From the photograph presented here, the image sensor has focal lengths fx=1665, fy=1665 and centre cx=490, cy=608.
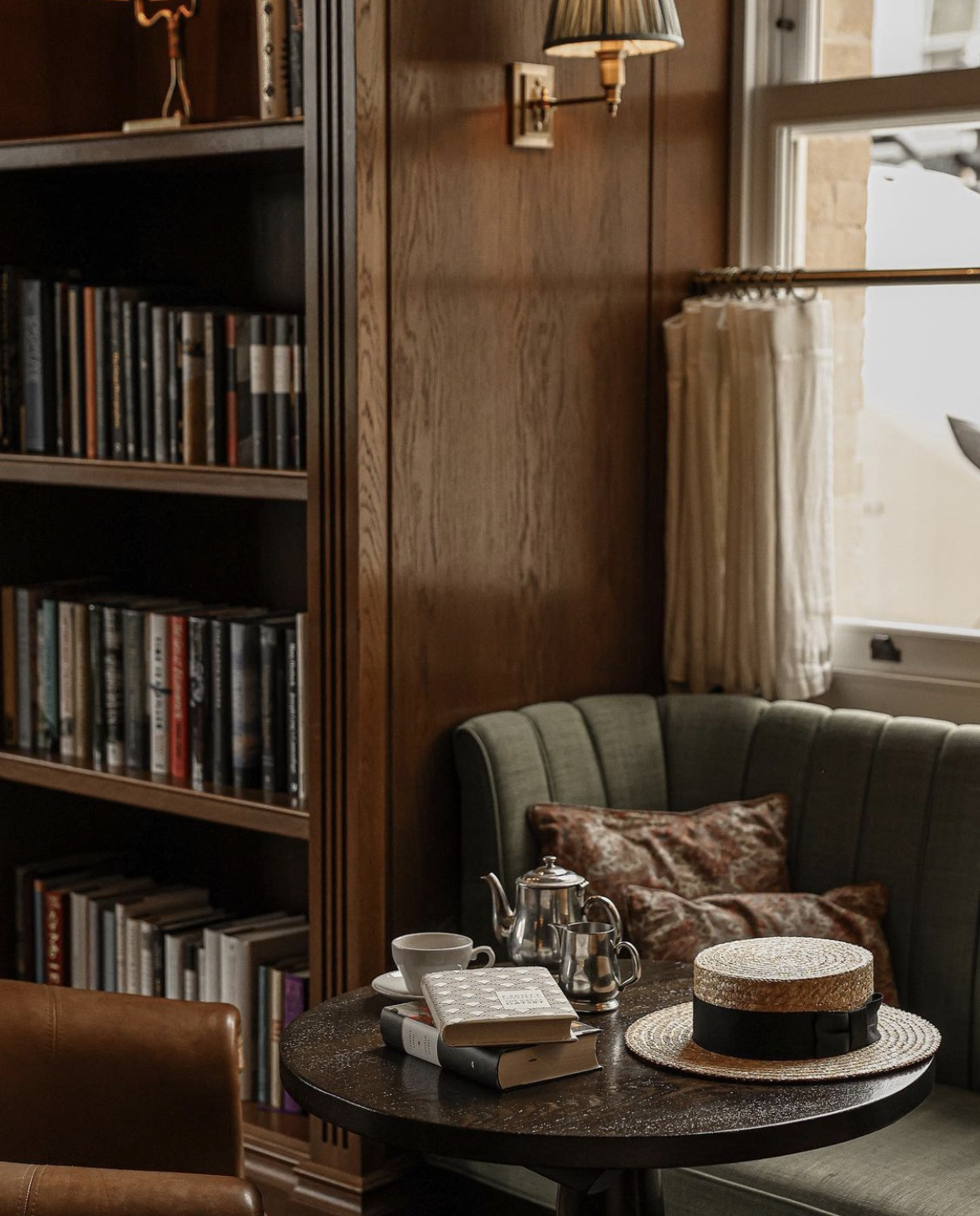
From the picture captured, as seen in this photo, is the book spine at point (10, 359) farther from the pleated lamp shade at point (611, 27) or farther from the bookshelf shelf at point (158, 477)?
the pleated lamp shade at point (611, 27)

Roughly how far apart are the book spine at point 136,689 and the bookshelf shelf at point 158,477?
0.27m

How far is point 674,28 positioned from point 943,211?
2.07ft

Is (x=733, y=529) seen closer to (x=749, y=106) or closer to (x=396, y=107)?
(x=749, y=106)

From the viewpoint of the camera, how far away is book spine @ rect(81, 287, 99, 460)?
9.55 feet

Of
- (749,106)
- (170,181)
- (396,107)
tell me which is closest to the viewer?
(396,107)

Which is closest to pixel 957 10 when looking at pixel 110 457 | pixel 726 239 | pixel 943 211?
pixel 943 211

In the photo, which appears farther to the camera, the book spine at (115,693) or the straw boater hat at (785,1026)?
the book spine at (115,693)

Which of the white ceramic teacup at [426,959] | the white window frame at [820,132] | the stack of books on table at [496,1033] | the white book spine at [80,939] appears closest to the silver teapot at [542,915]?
the white ceramic teacup at [426,959]

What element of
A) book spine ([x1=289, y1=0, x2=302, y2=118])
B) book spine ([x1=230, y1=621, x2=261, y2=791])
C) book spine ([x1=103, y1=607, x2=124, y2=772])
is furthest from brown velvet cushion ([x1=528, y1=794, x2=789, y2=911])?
book spine ([x1=289, y1=0, x2=302, y2=118])

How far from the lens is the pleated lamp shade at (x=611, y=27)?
7.86 feet

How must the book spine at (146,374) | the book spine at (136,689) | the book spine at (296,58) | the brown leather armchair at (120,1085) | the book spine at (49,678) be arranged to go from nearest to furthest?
the brown leather armchair at (120,1085)
the book spine at (296,58)
the book spine at (146,374)
the book spine at (136,689)
the book spine at (49,678)

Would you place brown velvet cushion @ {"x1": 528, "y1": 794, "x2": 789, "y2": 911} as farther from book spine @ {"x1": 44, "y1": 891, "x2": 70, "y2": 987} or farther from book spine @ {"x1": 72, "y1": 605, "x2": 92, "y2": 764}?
book spine @ {"x1": 44, "y1": 891, "x2": 70, "y2": 987}

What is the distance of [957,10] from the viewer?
274 centimetres

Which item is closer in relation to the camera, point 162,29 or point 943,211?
point 943,211
